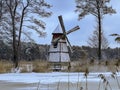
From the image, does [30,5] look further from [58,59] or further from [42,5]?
[58,59]

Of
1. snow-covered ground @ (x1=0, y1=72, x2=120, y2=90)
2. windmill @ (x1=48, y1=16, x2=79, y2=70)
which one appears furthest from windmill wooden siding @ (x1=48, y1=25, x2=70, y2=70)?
snow-covered ground @ (x1=0, y1=72, x2=120, y2=90)

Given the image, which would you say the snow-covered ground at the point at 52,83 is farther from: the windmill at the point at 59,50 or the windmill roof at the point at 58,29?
the windmill roof at the point at 58,29

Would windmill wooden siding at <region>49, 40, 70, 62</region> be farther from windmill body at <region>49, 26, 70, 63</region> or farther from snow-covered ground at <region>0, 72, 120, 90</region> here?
snow-covered ground at <region>0, 72, 120, 90</region>

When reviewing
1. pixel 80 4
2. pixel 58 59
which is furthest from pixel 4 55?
pixel 58 59

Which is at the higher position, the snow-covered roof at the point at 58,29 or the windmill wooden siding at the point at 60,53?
the snow-covered roof at the point at 58,29

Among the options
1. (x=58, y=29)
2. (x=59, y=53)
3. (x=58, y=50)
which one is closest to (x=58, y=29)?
(x=58, y=29)

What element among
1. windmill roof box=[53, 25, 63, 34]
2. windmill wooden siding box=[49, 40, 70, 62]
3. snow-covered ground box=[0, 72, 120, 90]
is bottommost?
snow-covered ground box=[0, 72, 120, 90]

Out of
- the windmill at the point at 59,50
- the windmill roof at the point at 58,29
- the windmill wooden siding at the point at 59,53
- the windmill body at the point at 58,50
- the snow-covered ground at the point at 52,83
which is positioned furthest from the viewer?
the windmill roof at the point at 58,29

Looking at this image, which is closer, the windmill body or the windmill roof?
the windmill body

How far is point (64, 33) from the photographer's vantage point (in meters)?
30.7

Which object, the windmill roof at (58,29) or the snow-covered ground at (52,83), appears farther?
the windmill roof at (58,29)

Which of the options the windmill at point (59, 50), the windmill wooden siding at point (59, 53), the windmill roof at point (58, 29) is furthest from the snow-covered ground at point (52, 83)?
the windmill roof at point (58, 29)

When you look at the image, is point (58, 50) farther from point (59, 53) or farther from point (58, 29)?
point (58, 29)

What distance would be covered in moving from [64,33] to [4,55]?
28.1 m
